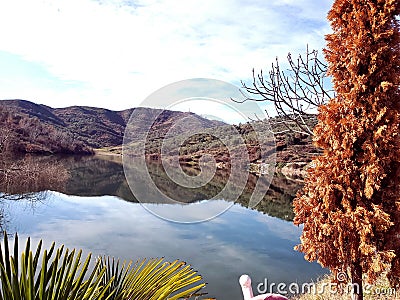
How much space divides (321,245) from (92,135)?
106570 mm

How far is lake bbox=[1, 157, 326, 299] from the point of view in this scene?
31.8ft

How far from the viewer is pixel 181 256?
35.0 feet

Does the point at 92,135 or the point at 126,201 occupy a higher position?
the point at 92,135

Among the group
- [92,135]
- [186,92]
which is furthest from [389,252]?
[92,135]

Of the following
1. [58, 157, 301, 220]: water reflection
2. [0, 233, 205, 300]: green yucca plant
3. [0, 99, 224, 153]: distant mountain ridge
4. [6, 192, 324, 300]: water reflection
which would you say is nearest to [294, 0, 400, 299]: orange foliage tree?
[0, 233, 205, 300]: green yucca plant

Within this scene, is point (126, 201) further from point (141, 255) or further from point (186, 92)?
point (186, 92)

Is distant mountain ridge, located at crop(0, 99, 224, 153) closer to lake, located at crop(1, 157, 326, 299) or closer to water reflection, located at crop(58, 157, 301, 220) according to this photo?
water reflection, located at crop(58, 157, 301, 220)

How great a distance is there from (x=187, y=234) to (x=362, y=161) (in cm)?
1083

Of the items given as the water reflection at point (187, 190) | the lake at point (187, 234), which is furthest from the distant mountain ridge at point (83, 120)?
the lake at point (187, 234)

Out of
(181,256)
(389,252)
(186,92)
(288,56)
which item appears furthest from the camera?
(181,256)

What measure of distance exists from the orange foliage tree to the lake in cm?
480

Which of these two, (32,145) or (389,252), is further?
(32,145)

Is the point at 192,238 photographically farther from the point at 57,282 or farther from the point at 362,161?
the point at 57,282

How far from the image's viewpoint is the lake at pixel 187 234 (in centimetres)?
968
